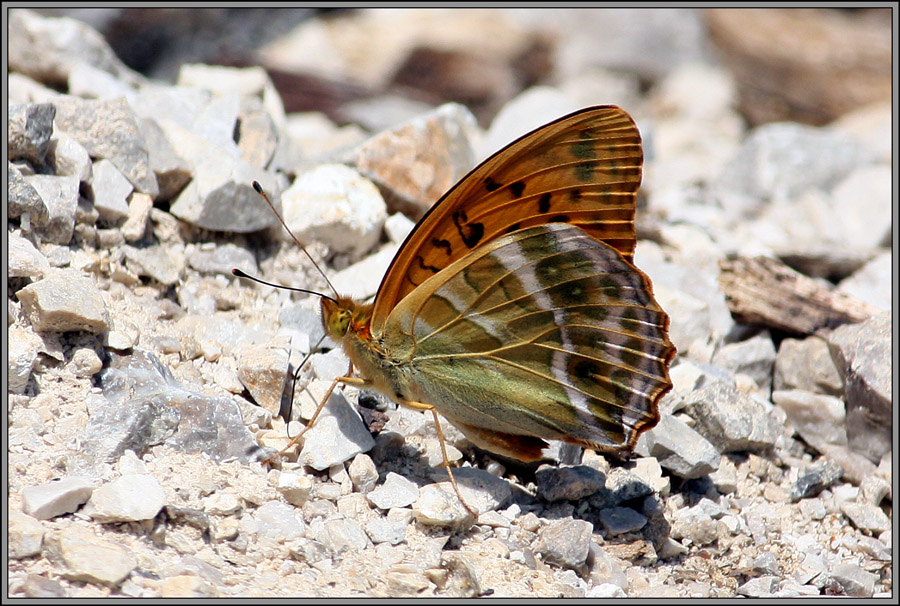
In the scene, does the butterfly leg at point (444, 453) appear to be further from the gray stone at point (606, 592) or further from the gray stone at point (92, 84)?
the gray stone at point (92, 84)

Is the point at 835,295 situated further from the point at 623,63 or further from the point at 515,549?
the point at 623,63

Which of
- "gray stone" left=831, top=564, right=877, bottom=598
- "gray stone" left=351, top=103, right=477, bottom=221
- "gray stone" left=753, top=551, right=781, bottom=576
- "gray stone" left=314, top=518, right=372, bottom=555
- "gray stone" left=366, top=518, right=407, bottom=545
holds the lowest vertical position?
"gray stone" left=831, top=564, right=877, bottom=598

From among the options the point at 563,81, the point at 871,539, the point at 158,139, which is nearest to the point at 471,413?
the point at 871,539

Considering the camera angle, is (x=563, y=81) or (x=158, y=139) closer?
(x=158, y=139)

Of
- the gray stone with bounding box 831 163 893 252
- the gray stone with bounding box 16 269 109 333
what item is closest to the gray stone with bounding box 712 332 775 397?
the gray stone with bounding box 831 163 893 252

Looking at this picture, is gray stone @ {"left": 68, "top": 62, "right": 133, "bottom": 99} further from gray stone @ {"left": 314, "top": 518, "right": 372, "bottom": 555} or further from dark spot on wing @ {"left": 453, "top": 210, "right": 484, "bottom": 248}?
gray stone @ {"left": 314, "top": 518, "right": 372, "bottom": 555}

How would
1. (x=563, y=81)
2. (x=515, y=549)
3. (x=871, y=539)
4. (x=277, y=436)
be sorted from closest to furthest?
(x=515, y=549)
(x=277, y=436)
(x=871, y=539)
(x=563, y=81)
